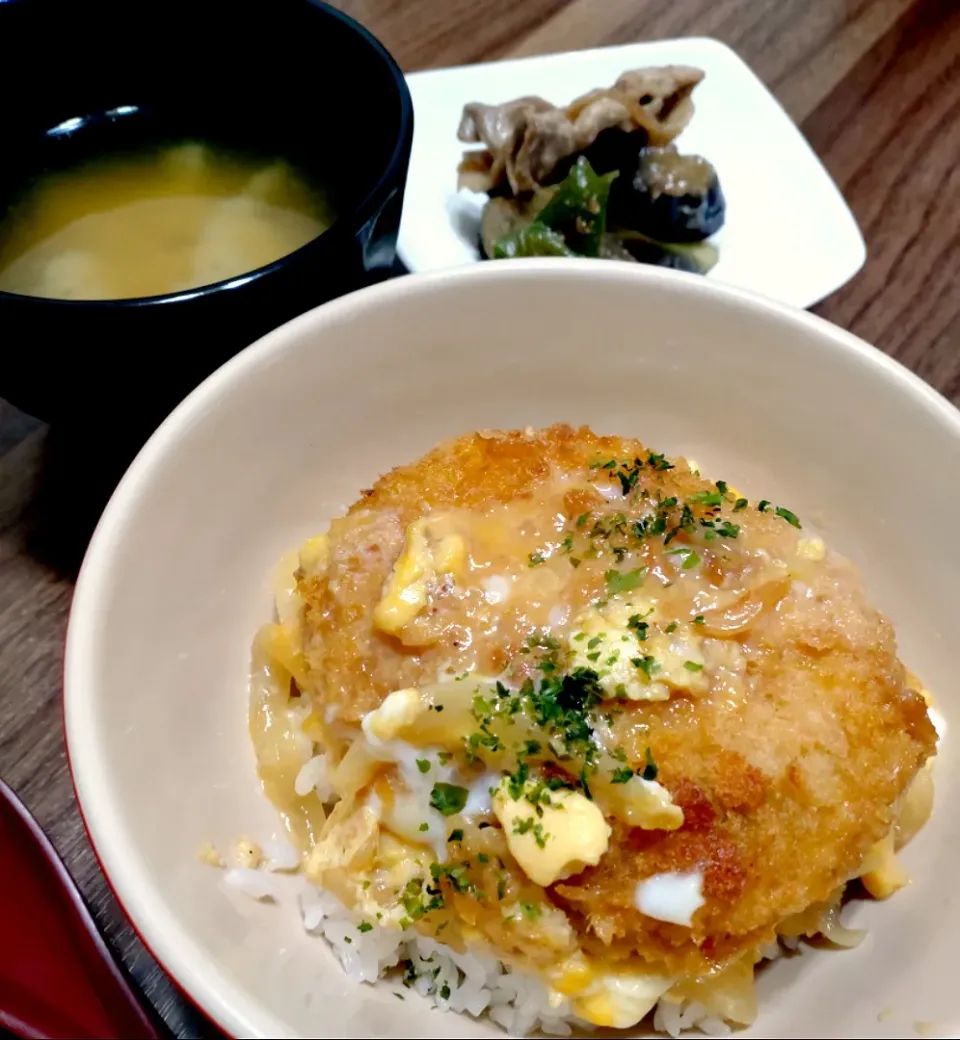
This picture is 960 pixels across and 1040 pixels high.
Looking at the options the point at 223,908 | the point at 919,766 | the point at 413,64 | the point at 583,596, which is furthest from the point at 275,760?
the point at 413,64

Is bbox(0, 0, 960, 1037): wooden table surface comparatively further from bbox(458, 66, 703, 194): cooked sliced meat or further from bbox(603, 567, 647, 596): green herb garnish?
bbox(603, 567, 647, 596): green herb garnish

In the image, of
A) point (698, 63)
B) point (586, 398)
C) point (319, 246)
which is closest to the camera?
point (319, 246)

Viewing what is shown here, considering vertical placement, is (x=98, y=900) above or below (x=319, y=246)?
below

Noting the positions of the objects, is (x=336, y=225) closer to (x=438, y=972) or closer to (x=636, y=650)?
(x=636, y=650)

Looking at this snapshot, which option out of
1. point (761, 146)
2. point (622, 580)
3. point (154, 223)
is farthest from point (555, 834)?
point (761, 146)

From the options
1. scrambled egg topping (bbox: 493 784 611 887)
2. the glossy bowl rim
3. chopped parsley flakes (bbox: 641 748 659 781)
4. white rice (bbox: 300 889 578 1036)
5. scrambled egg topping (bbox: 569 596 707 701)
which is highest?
the glossy bowl rim

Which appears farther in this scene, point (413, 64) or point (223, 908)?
point (413, 64)

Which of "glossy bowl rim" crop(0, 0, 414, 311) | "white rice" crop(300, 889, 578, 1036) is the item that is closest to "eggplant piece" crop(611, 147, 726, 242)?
"glossy bowl rim" crop(0, 0, 414, 311)

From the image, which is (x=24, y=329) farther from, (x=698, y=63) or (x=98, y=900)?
(x=698, y=63)
